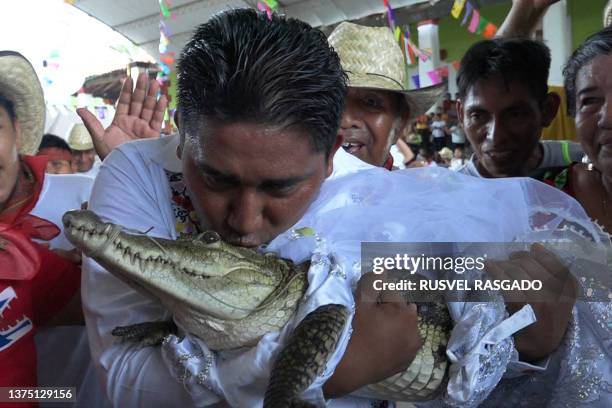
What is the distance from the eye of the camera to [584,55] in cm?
144

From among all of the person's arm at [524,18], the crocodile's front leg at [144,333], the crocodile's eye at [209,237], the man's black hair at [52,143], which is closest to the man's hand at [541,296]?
the crocodile's eye at [209,237]

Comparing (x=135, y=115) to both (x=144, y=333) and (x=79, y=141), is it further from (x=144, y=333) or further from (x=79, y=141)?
(x=79, y=141)

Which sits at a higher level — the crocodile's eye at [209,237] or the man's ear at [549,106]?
the crocodile's eye at [209,237]

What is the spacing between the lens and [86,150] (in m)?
5.21

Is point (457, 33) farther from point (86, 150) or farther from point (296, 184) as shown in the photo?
point (296, 184)

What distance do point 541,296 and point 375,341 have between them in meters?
0.34

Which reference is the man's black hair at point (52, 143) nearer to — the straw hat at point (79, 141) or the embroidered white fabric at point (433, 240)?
the straw hat at point (79, 141)

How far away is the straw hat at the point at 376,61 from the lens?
1.82 m

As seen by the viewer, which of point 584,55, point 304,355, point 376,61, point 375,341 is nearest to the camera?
point 304,355

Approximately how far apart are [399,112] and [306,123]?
3.46ft

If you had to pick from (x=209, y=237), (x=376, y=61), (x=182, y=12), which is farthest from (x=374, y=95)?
(x=182, y=12)

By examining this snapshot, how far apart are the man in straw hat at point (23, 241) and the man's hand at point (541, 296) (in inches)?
43.5

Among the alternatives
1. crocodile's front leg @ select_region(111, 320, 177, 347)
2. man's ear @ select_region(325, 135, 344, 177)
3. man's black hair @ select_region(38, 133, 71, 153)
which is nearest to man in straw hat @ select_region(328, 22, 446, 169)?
man's ear @ select_region(325, 135, 344, 177)

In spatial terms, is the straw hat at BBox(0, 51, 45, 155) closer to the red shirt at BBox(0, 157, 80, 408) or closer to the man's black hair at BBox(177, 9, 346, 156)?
the red shirt at BBox(0, 157, 80, 408)
